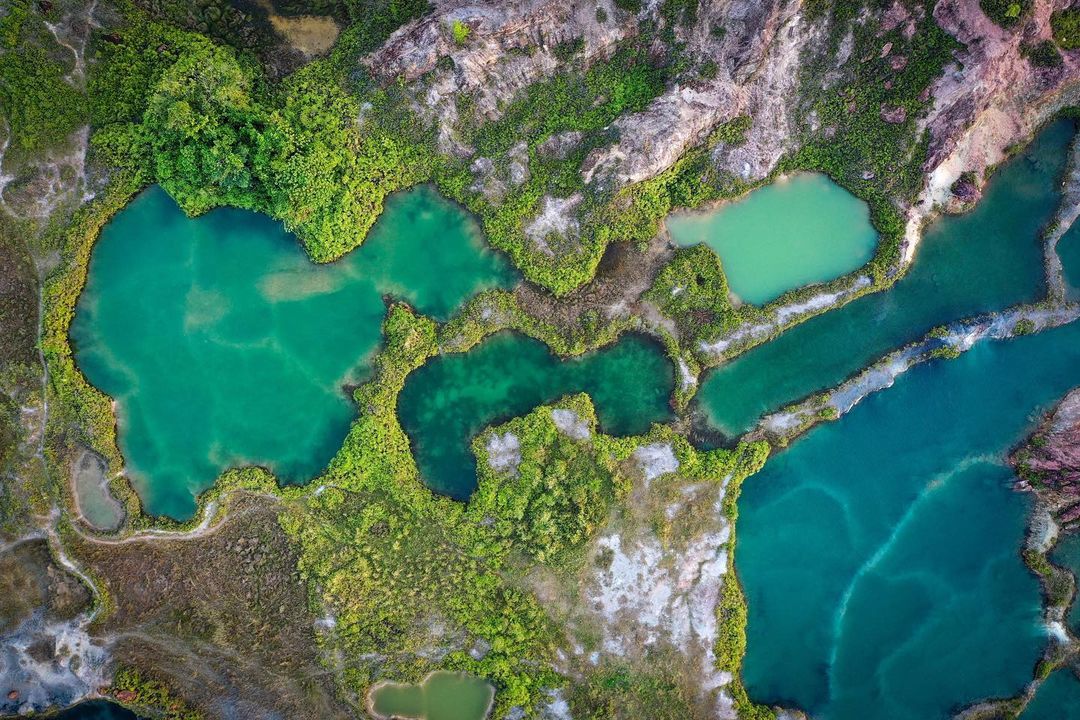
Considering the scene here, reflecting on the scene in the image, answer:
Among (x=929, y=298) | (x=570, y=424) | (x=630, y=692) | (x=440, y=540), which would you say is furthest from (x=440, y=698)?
(x=929, y=298)

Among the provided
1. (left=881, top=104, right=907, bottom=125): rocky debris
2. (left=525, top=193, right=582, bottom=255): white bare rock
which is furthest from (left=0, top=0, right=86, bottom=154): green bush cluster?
(left=881, top=104, right=907, bottom=125): rocky debris

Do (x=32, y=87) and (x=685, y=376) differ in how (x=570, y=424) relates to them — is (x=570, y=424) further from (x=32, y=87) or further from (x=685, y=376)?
(x=32, y=87)

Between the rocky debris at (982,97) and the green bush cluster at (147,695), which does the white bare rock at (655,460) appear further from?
the green bush cluster at (147,695)

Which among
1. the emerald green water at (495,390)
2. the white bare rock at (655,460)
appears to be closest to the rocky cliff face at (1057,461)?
the white bare rock at (655,460)

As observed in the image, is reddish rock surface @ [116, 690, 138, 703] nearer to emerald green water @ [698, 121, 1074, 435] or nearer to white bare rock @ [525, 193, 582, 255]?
white bare rock @ [525, 193, 582, 255]

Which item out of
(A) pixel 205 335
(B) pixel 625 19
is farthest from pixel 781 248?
(A) pixel 205 335
